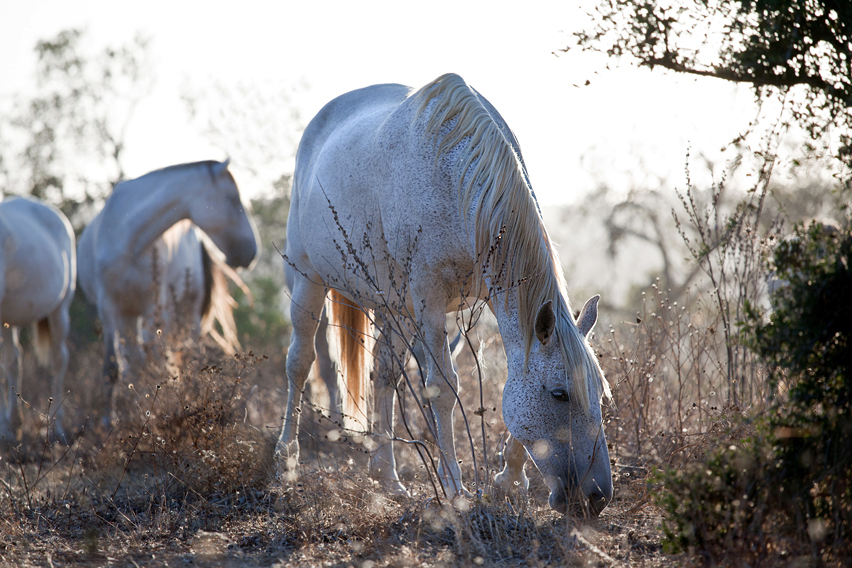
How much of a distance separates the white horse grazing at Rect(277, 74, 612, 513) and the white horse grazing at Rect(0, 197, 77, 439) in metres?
4.51

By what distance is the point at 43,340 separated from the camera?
8742mm

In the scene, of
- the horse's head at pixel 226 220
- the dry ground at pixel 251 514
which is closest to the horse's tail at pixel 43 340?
the horse's head at pixel 226 220

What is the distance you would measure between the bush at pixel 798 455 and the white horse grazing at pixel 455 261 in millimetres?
596

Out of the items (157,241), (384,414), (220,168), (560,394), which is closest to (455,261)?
(560,394)

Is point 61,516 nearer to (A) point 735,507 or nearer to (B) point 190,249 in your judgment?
(A) point 735,507

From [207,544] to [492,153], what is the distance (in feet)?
7.07

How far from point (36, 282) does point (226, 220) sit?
2674 millimetres

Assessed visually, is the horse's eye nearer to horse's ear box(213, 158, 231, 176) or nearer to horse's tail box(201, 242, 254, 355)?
horse's tail box(201, 242, 254, 355)

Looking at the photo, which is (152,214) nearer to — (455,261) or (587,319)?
(455,261)

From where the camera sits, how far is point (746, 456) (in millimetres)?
2232

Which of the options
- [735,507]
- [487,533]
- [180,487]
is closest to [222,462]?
[180,487]

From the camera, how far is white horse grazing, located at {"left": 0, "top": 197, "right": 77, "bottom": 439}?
7.60 metres

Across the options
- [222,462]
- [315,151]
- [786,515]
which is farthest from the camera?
[315,151]

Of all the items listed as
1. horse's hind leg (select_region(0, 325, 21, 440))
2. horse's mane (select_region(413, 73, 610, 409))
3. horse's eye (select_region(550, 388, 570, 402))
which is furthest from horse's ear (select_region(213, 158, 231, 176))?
horse's eye (select_region(550, 388, 570, 402))
